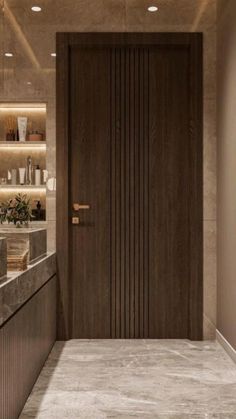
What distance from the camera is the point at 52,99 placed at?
3.99 m

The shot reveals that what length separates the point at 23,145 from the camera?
160 inches

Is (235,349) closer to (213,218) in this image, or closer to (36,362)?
(213,218)

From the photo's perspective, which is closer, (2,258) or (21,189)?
(2,258)

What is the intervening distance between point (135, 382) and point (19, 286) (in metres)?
1.03

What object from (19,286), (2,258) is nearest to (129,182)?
(19,286)

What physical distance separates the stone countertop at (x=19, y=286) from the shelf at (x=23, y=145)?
1083 millimetres

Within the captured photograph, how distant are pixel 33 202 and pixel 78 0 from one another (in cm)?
172

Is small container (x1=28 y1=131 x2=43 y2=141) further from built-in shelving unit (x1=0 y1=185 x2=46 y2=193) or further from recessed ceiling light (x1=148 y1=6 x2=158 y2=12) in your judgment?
recessed ceiling light (x1=148 y1=6 x2=158 y2=12)

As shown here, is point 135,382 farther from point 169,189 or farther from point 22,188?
point 22,188

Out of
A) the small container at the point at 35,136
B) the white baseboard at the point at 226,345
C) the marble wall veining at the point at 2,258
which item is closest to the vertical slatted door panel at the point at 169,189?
the white baseboard at the point at 226,345

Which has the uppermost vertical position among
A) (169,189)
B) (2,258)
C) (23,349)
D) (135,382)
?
(169,189)

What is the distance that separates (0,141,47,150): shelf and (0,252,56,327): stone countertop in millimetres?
1083

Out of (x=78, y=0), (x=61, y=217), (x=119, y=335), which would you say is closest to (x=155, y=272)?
(x=119, y=335)

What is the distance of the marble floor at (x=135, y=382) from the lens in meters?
2.50
